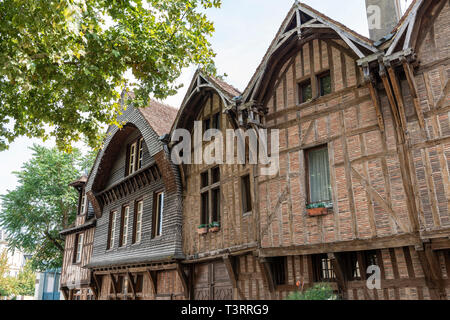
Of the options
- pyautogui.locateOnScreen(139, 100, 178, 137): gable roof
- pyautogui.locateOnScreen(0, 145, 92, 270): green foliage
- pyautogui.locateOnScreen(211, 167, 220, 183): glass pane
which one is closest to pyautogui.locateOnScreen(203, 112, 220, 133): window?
pyautogui.locateOnScreen(211, 167, 220, 183): glass pane

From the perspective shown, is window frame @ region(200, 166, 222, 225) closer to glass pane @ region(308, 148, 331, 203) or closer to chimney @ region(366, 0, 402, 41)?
glass pane @ region(308, 148, 331, 203)

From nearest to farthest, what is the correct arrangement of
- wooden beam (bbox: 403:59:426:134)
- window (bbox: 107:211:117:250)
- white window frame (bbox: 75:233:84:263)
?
1. wooden beam (bbox: 403:59:426:134)
2. window (bbox: 107:211:117:250)
3. white window frame (bbox: 75:233:84:263)

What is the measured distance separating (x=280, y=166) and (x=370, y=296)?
415 centimetres

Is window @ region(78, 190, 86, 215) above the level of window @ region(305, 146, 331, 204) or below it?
above

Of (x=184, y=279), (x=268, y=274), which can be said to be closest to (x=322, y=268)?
(x=268, y=274)

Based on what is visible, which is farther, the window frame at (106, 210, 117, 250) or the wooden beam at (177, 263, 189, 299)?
the window frame at (106, 210, 117, 250)

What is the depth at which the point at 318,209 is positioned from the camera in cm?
1001

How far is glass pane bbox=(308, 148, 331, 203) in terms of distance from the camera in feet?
34.1

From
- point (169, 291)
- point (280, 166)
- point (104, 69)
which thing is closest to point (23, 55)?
point (104, 69)

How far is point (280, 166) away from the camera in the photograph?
1138cm

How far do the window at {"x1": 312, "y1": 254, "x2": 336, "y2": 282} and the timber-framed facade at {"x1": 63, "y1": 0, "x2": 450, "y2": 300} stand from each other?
27 mm

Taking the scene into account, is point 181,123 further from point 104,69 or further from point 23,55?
point 23,55

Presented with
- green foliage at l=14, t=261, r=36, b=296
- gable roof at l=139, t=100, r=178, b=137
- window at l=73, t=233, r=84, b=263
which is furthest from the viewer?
green foliage at l=14, t=261, r=36, b=296

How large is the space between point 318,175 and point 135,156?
11.9 metres
